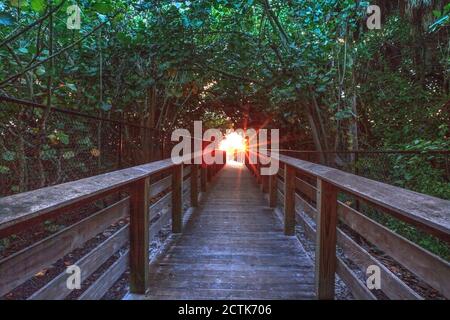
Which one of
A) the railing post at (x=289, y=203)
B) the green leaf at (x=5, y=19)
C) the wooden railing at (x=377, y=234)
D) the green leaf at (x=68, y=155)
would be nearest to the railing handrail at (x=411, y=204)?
the wooden railing at (x=377, y=234)

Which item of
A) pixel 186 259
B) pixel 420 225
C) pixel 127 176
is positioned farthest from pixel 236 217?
pixel 420 225

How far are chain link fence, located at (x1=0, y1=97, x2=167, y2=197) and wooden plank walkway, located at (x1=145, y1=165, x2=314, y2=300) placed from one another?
1.46 meters

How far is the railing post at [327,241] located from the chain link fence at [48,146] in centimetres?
204

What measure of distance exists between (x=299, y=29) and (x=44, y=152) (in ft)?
13.7

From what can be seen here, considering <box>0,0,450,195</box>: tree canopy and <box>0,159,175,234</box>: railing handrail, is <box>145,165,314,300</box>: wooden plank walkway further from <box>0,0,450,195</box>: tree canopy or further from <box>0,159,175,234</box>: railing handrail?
<box>0,0,450,195</box>: tree canopy

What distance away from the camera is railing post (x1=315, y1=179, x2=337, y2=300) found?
2.10 m

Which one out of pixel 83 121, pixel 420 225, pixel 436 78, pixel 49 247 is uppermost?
pixel 436 78

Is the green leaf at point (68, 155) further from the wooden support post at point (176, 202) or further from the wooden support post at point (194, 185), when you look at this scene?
the wooden support post at point (194, 185)

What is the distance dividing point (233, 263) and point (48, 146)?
222 centimetres

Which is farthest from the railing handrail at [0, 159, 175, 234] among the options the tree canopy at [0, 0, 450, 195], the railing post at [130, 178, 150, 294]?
the tree canopy at [0, 0, 450, 195]

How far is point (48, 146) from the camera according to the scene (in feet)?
10.4

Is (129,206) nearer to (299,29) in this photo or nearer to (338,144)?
(299,29)

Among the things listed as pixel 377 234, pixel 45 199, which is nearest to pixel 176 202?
pixel 377 234

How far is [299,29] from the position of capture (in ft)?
16.7
